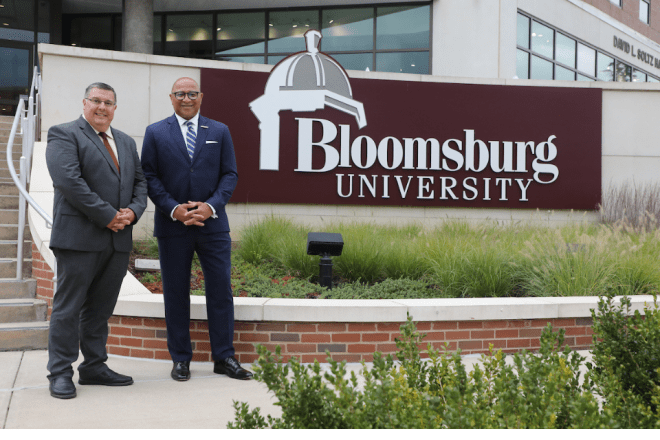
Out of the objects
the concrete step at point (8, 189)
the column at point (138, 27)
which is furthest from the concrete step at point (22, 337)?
the column at point (138, 27)

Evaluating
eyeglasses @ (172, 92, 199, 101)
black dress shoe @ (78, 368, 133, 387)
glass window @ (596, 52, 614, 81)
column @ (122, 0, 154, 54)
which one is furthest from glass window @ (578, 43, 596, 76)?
black dress shoe @ (78, 368, 133, 387)

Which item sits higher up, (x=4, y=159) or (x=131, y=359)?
(x=4, y=159)

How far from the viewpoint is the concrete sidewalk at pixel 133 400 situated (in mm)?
3160

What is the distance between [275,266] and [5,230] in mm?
3073

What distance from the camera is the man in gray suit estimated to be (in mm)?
3547

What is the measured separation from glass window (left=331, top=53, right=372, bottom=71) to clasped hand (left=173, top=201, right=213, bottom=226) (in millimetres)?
11161

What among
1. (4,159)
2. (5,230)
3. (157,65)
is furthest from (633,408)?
(4,159)

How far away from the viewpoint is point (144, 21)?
1412 centimetres

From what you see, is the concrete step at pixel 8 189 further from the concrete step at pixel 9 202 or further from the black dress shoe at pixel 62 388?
the black dress shoe at pixel 62 388

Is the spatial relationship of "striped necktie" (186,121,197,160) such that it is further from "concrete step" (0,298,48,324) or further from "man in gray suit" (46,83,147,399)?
"concrete step" (0,298,48,324)

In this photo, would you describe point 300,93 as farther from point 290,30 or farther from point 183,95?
point 290,30

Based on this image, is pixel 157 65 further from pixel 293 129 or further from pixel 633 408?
pixel 633 408

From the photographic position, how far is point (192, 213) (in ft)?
12.8

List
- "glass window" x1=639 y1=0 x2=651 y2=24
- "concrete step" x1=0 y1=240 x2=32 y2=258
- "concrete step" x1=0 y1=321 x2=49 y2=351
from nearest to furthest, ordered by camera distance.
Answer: "concrete step" x1=0 y1=321 x2=49 y2=351 → "concrete step" x1=0 y1=240 x2=32 y2=258 → "glass window" x1=639 y1=0 x2=651 y2=24
